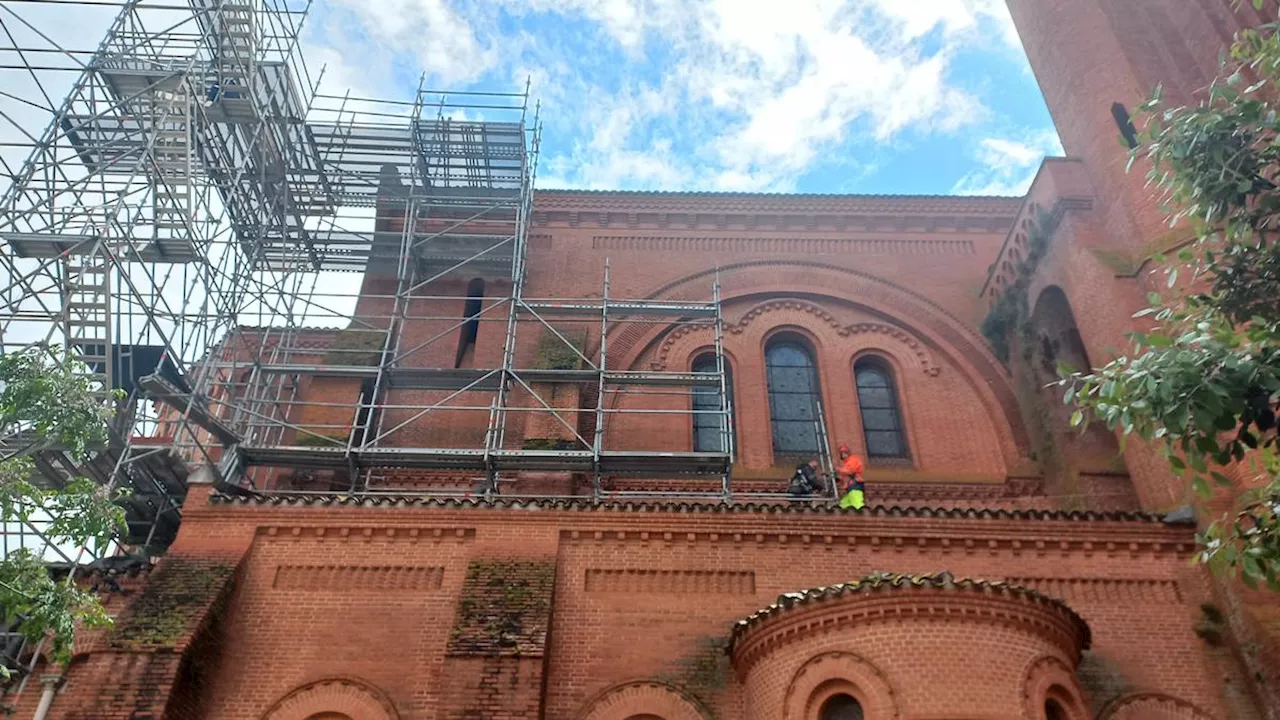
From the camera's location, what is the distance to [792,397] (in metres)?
16.9

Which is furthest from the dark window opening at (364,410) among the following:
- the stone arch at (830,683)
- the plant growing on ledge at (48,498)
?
the stone arch at (830,683)

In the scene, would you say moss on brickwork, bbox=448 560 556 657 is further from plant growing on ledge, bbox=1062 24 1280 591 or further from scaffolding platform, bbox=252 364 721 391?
plant growing on ledge, bbox=1062 24 1280 591

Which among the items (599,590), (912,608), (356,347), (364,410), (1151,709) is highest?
(356,347)

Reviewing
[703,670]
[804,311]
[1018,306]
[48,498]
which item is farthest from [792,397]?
[48,498]

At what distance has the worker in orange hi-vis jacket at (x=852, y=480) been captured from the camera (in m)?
12.4

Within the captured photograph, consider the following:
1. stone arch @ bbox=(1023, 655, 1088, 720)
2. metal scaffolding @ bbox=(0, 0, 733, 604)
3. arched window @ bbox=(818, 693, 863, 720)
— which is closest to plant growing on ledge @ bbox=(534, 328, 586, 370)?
metal scaffolding @ bbox=(0, 0, 733, 604)

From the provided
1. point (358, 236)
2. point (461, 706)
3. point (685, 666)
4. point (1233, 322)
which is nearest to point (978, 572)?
point (685, 666)

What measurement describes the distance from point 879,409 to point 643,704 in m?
8.52

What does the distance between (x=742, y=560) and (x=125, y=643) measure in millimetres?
7195

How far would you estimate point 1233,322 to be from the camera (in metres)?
6.86

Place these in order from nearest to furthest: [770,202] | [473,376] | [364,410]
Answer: [473,376]
[364,410]
[770,202]

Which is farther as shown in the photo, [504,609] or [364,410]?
[364,410]

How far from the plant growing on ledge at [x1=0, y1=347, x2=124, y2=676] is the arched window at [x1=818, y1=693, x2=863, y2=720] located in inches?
279

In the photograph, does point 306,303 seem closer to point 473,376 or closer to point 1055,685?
point 473,376
